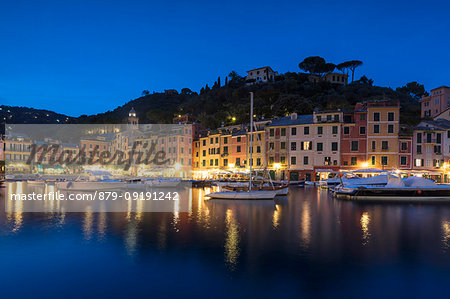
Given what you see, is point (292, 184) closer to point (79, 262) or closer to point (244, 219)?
point (244, 219)

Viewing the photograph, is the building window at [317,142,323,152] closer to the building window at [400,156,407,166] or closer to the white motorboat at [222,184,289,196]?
the building window at [400,156,407,166]

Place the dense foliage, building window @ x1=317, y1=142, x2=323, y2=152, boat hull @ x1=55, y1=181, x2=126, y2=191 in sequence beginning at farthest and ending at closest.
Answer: the dense foliage
building window @ x1=317, y1=142, x2=323, y2=152
boat hull @ x1=55, y1=181, x2=126, y2=191

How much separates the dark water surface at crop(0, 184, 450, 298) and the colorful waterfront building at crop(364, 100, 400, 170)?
32.2 metres

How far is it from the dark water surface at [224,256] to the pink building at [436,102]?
61298 millimetres

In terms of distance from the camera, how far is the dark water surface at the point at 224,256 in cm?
1136

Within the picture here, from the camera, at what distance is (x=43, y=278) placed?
40.6 ft

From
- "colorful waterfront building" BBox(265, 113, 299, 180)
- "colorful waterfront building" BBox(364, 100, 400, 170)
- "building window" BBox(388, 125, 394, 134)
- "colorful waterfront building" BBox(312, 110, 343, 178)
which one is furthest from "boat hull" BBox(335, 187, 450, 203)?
"colorful waterfront building" BBox(265, 113, 299, 180)

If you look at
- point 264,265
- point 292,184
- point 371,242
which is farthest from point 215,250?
point 292,184

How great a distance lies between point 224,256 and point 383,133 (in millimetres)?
49517

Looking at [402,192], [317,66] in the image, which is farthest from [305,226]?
[317,66]

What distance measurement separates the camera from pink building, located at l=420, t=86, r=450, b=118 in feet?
244

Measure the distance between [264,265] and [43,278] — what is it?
8536 millimetres

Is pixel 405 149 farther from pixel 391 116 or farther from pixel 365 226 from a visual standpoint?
pixel 365 226

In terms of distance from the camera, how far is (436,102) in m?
76.3
